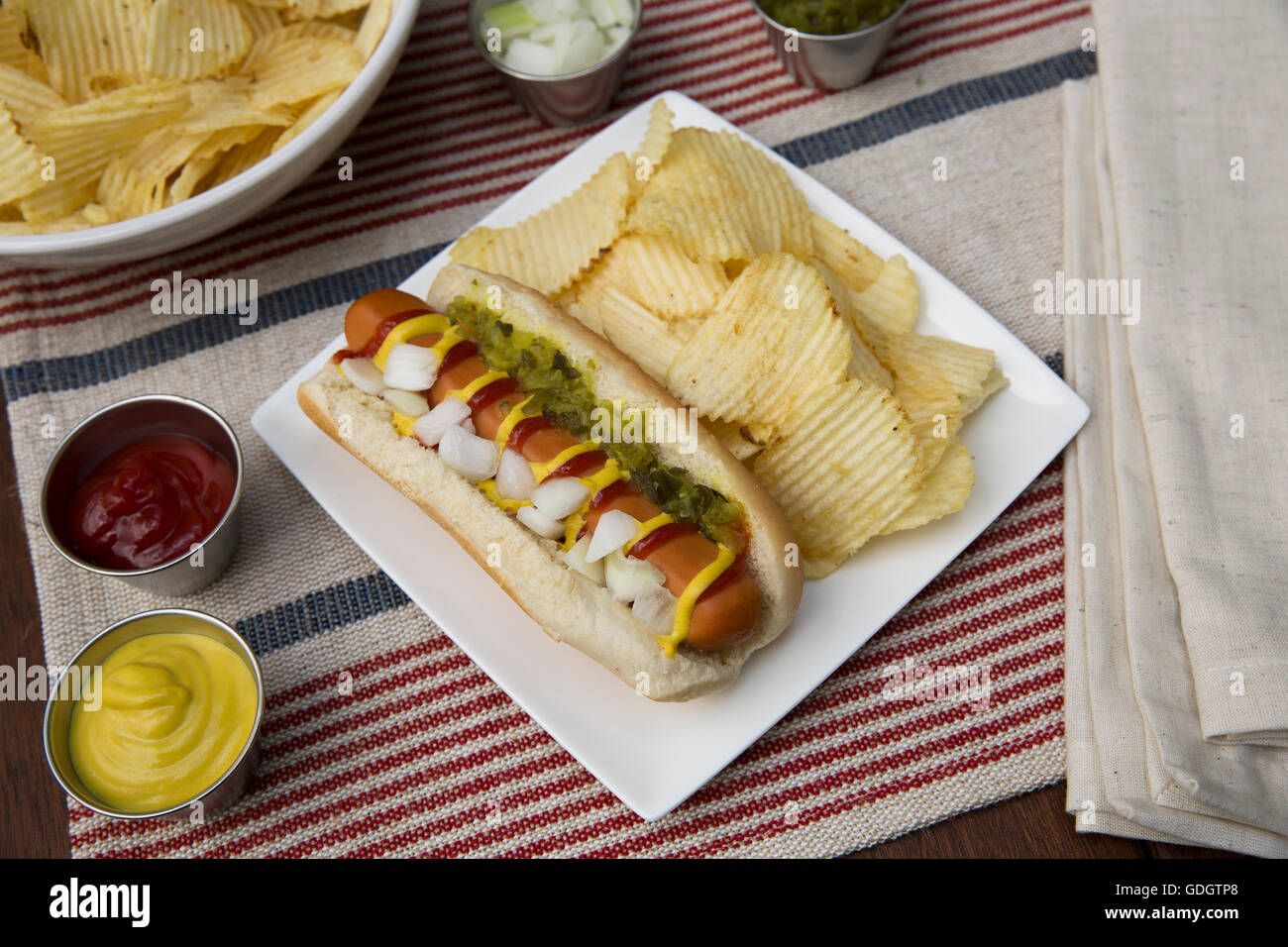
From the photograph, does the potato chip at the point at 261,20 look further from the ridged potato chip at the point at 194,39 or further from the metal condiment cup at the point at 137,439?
the metal condiment cup at the point at 137,439

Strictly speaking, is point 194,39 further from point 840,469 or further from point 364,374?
point 840,469

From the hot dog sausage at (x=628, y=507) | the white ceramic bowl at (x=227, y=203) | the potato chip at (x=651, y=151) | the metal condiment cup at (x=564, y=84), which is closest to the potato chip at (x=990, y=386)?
the hot dog sausage at (x=628, y=507)

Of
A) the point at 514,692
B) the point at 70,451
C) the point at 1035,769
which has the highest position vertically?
the point at 70,451

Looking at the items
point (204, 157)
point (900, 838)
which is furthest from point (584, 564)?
point (204, 157)

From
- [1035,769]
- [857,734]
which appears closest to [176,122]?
[857,734]

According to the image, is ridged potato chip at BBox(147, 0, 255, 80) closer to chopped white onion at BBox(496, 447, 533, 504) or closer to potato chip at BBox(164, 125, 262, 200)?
potato chip at BBox(164, 125, 262, 200)

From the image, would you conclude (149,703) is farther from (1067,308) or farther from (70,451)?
(1067,308)
